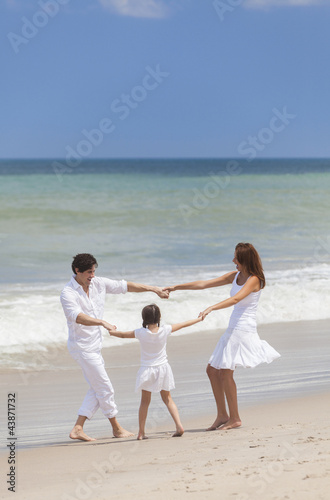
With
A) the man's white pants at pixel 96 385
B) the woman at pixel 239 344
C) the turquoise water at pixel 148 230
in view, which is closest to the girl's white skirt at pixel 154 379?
the man's white pants at pixel 96 385

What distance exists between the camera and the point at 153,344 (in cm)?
527

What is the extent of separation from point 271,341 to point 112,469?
15.8 ft

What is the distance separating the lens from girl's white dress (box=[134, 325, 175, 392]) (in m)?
5.24

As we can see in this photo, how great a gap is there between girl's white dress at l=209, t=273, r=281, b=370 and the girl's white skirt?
422 mm

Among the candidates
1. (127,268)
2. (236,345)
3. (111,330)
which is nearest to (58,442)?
(111,330)

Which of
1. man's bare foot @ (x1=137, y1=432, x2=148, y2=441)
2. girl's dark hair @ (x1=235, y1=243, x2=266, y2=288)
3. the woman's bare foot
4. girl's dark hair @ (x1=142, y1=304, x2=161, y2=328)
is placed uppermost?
girl's dark hair @ (x1=235, y1=243, x2=266, y2=288)

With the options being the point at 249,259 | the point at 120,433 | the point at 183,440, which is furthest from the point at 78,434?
the point at 249,259

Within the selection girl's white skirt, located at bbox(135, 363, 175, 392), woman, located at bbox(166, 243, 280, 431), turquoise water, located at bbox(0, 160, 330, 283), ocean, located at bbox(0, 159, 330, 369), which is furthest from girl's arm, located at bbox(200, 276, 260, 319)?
turquoise water, located at bbox(0, 160, 330, 283)

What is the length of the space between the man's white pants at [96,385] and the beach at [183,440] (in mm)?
248

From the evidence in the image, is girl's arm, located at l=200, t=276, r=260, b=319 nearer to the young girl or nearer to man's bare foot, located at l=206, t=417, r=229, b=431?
the young girl

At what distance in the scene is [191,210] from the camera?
2747cm

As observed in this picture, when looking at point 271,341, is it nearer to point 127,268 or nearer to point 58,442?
point 58,442

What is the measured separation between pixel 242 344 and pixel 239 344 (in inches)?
1.0

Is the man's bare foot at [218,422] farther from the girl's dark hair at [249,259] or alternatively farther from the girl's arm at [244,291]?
the girl's dark hair at [249,259]
